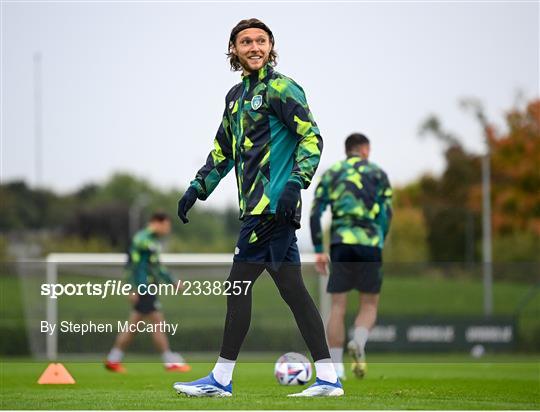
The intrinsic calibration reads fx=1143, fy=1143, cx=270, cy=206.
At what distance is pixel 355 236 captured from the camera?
1118 centimetres

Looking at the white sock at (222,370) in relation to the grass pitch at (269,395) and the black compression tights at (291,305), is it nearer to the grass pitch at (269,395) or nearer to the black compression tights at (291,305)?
the black compression tights at (291,305)

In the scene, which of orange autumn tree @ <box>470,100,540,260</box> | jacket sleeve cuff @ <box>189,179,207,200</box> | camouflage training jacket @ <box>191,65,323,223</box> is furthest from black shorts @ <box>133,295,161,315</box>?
orange autumn tree @ <box>470,100,540,260</box>

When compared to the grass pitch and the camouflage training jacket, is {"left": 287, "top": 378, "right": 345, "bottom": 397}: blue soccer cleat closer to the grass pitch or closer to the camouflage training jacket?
the grass pitch

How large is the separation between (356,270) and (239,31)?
13.7ft

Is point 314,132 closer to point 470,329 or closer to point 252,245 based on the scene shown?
point 252,245

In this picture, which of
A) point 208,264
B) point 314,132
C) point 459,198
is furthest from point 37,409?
point 459,198

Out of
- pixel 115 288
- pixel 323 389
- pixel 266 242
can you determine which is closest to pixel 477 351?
pixel 115 288

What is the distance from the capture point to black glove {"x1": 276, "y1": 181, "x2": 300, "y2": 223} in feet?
23.5

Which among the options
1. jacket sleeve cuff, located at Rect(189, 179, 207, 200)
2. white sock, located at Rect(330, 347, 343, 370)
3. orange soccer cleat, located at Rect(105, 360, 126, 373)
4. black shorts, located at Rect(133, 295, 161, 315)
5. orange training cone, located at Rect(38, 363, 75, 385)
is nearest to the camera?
jacket sleeve cuff, located at Rect(189, 179, 207, 200)

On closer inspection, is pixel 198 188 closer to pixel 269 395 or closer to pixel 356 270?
pixel 269 395

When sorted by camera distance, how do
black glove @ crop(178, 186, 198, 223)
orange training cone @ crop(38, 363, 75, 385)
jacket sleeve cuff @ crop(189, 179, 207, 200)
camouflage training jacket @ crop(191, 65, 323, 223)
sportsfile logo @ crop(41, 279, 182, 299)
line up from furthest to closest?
sportsfile logo @ crop(41, 279, 182, 299), orange training cone @ crop(38, 363, 75, 385), jacket sleeve cuff @ crop(189, 179, 207, 200), black glove @ crop(178, 186, 198, 223), camouflage training jacket @ crop(191, 65, 323, 223)

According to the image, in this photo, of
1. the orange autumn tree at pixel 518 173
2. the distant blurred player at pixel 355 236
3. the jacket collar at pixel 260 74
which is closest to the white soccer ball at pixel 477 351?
the distant blurred player at pixel 355 236

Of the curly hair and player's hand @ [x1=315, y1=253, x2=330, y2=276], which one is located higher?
the curly hair

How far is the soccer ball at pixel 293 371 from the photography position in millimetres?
9969
